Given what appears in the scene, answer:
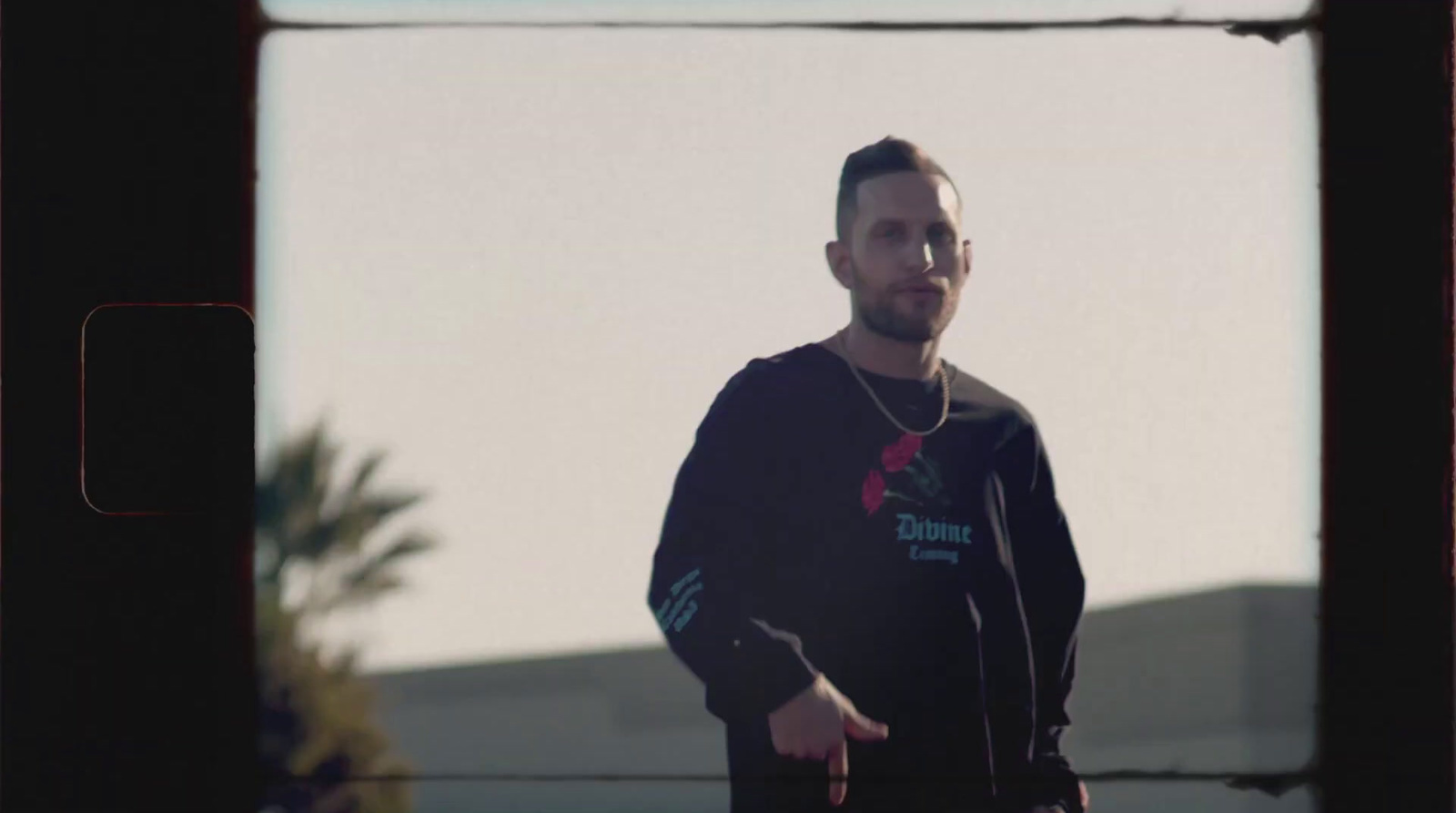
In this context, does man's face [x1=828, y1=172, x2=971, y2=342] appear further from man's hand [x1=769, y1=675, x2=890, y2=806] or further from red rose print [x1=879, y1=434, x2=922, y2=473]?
man's hand [x1=769, y1=675, x2=890, y2=806]

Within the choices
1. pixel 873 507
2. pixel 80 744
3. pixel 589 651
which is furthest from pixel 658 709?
pixel 80 744

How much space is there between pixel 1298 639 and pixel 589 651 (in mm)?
1048

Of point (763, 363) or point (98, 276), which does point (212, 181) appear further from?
point (763, 363)

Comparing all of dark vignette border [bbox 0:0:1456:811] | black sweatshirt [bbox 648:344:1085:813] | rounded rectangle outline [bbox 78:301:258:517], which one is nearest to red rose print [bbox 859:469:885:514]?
black sweatshirt [bbox 648:344:1085:813]

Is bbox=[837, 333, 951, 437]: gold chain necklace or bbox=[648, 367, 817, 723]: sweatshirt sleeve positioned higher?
bbox=[837, 333, 951, 437]: gold chain necklace

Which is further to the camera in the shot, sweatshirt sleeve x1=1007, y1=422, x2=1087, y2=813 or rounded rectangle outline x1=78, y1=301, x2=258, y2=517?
sweatshirt sleeve x1=1007, y1=422, x2=1087, y2=813

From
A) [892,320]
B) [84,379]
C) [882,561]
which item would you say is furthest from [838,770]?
[84,379]

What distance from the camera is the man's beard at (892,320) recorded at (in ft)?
8.41

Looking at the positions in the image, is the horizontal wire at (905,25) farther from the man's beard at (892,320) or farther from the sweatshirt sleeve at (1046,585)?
the sweatshirt sleeve at (1046,585)

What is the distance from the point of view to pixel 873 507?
2506 millimetres

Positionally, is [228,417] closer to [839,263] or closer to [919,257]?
[839,263]

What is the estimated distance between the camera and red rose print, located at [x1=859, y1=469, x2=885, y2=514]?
2.51m

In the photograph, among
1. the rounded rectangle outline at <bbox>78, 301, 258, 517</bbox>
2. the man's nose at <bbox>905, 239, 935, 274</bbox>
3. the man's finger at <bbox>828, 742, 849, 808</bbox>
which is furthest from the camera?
the man's nose at <bbox>905, 239, 935, 274</bbox>

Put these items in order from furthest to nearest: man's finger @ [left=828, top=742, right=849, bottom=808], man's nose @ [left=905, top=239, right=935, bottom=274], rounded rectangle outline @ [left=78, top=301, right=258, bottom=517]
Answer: man's nose @ [left=905, top=239, right=935, bottom=274] → man's finger @ [left=828, top=742, right=849, bottom=808] → rounded rectangle outline @ [left=78, top=301, right=258, bottom=517]
